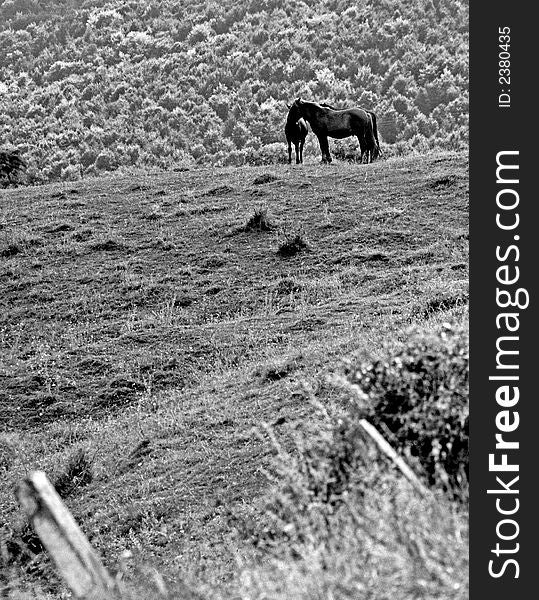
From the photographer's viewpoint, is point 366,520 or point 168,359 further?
point 168,359

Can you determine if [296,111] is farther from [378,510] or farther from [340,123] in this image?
[378,510]

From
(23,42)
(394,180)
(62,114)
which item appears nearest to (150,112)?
(62,114)

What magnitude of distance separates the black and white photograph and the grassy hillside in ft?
0.12

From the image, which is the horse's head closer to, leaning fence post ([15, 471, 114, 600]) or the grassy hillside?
the grassy hillside

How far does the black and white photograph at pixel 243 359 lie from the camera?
16.3 ft

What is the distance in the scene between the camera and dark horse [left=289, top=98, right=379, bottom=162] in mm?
30156

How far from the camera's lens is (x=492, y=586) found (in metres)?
4.33

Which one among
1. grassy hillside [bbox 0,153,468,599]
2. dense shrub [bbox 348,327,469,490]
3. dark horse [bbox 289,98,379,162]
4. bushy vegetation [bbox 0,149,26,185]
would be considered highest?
dark horse [bbox 289,98,379,162]

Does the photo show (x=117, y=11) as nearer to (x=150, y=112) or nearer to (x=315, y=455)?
(x=150, y=112)

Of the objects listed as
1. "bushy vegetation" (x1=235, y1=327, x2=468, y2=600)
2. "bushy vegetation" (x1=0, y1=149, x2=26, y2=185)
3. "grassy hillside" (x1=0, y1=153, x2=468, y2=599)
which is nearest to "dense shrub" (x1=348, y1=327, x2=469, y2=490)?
"bushy vegetation" (x1=235, y1=327, x2=468, y2=600)

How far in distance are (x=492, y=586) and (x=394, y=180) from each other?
2058 cm

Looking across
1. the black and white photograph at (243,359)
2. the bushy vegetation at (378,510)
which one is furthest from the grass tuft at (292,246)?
the bushy vegetation at (378,510)

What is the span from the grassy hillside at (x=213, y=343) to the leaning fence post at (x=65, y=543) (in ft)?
1.52

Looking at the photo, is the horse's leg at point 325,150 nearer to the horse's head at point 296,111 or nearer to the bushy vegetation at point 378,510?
the horse's head at point 296,111
